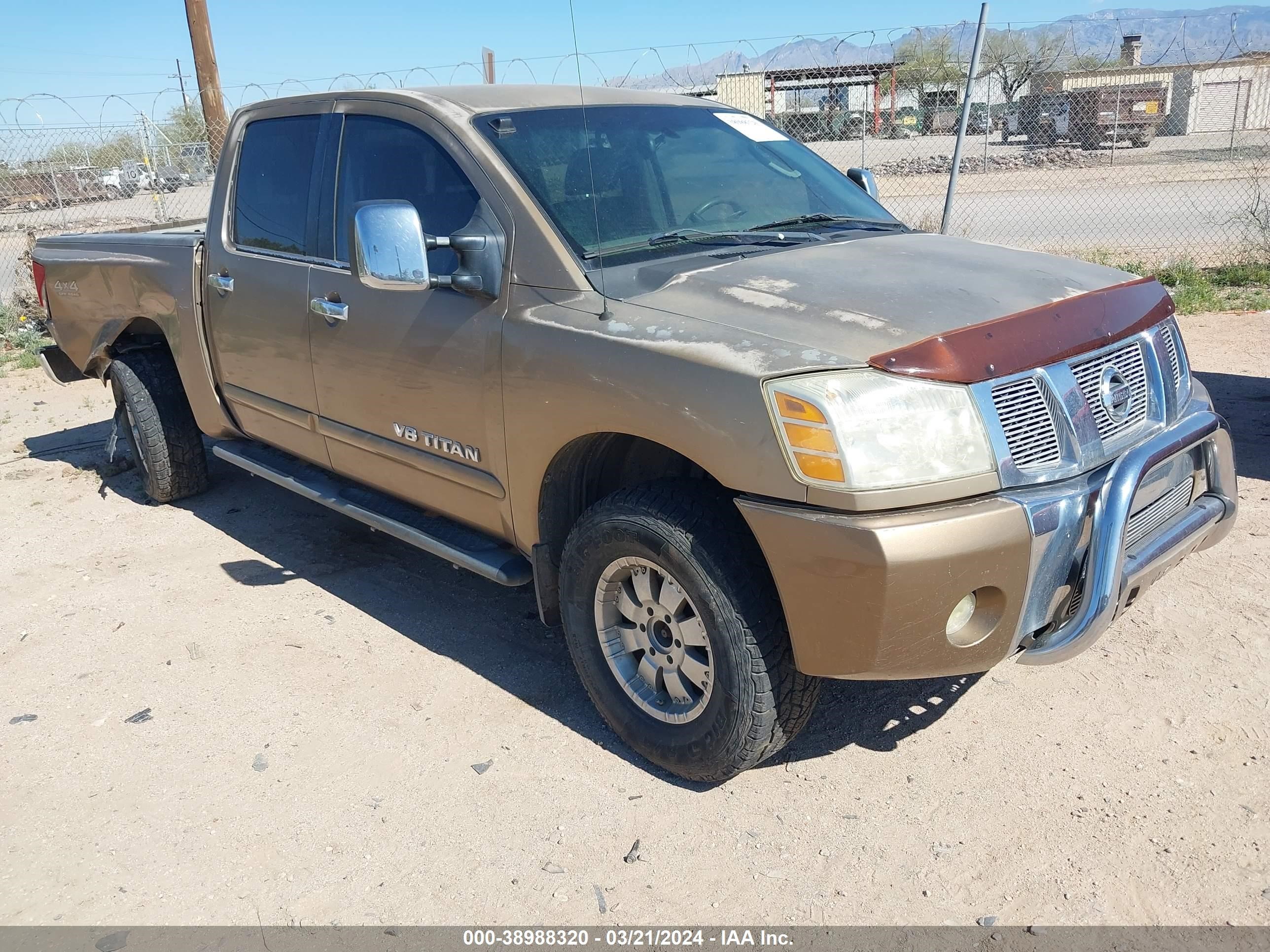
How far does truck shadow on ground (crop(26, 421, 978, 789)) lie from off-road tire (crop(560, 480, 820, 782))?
20 centimetres

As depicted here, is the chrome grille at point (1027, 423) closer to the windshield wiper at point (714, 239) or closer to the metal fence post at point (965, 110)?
the windshield wiper at point (714, 239)

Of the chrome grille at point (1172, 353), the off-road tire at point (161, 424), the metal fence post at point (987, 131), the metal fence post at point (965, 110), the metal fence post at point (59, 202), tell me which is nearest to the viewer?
the chrome grille at point (1172, 353)

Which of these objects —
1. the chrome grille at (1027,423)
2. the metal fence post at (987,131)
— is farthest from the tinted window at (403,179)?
the metal fence post at (987,131)

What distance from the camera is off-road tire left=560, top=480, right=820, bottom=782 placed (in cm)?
270

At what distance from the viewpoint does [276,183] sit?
433 cm

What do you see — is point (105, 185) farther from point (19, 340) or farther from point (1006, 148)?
point (1006, 148)

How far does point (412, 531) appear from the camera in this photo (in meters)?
3.76

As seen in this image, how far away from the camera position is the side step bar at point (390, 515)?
3471 millimetres

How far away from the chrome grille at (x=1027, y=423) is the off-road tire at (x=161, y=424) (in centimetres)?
437

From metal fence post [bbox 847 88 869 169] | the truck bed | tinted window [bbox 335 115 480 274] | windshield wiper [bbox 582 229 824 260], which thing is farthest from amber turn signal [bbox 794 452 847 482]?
metal fence post [bbox 847 88 869 169]

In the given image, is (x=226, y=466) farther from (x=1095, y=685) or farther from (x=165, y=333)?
(x=1095, y=685)

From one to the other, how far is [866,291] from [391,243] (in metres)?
1.39

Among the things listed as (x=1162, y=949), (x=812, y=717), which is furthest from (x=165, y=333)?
(x=1162, y=949)

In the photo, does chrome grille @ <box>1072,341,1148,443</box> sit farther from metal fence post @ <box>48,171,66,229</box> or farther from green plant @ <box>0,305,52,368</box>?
metal fence post @ <box>48,171,66,229</box>
